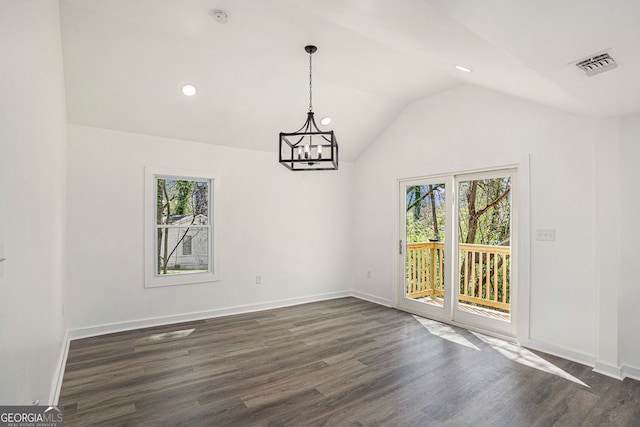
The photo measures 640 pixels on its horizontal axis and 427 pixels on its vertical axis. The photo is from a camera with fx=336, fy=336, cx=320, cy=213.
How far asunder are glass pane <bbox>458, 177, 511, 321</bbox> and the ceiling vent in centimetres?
199

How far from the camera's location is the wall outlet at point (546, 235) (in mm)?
3481

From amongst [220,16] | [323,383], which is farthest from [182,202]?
[323,383]

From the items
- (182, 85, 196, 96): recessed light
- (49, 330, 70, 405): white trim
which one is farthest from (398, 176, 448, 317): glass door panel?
(49, 330, 70, 405): white trim

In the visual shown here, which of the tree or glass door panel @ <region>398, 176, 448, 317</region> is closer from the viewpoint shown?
the tree

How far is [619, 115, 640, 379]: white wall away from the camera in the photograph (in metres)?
2.94

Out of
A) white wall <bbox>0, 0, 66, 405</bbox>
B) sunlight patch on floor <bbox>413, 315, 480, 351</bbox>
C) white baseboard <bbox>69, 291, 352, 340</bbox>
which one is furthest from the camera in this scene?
white baseboard <bbox>69, 291, 352, 340</bbox>

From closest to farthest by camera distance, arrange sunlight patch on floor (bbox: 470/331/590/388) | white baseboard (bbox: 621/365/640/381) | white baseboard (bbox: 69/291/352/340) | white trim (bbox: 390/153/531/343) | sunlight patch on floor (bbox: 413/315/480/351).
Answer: white baseboard (bbox: 621/365/640/381)
sunlight patch on floor (bbox: 470/331/590/388)
white trim (bbox: 390/153/531/343)
sunlight patch on floor (bbox: 413/315/480/351)
white baseboard (bbox: 69/291/352/340)

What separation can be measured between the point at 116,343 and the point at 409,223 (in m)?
4.13

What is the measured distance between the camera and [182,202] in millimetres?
4707

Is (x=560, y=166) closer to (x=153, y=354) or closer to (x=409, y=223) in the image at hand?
(x=409, y=223)

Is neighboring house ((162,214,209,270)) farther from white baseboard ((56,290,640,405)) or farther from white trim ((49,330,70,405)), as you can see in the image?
white trim ((49,330,70,405))

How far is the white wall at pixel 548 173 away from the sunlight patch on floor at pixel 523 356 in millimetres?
186

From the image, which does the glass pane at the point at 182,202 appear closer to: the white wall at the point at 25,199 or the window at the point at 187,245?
the window at the point at 187,245

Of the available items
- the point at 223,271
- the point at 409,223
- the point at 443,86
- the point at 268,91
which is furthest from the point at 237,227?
the point at 443,86
